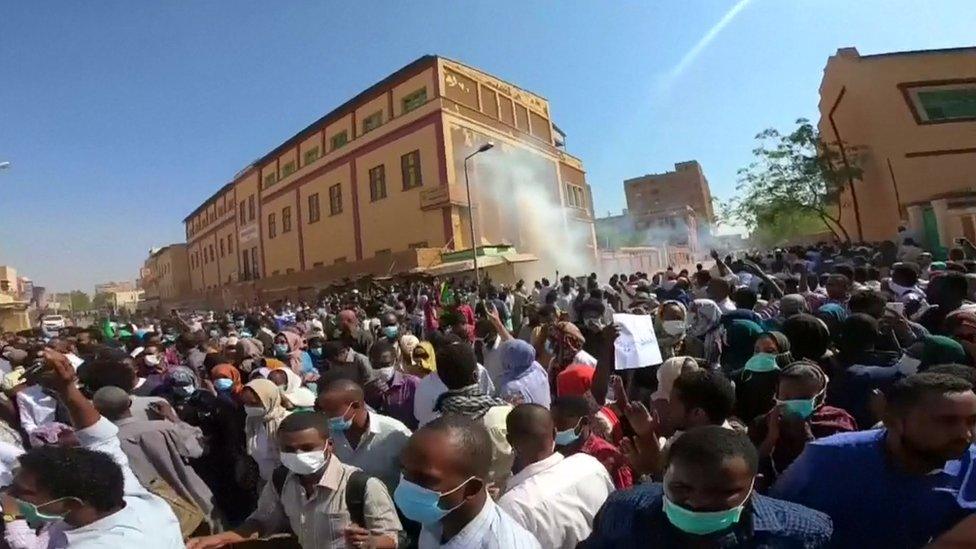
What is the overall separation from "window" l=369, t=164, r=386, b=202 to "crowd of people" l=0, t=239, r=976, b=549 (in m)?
29.1

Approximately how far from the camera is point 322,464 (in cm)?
255

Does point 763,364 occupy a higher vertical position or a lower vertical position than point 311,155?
lower

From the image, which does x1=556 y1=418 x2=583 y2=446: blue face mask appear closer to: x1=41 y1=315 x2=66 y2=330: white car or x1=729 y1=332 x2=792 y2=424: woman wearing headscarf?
x1=729 y1=332 x2=792 y2=424: woman wearing headscarf

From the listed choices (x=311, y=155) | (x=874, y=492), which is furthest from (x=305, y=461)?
(x=311, y=155)

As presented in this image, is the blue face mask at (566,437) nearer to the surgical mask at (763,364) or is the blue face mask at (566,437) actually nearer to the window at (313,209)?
the surgical mask at (763,364)

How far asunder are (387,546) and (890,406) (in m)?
1.87

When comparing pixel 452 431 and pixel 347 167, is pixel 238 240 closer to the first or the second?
pixel 347 167

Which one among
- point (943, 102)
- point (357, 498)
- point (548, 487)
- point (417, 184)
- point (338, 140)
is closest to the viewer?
point (548, 487)

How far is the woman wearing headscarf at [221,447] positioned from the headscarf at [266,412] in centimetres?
37

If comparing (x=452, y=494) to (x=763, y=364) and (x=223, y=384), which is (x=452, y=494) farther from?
(x=223, y=384)

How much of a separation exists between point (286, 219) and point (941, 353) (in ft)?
144

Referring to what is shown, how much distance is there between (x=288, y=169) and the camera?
43.3 meters

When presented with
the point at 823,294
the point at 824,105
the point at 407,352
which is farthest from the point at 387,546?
the point at 824,105

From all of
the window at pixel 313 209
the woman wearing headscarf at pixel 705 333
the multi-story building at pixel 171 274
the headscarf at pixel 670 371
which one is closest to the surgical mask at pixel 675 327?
the woman wearing headscarf at pixel 705 333
